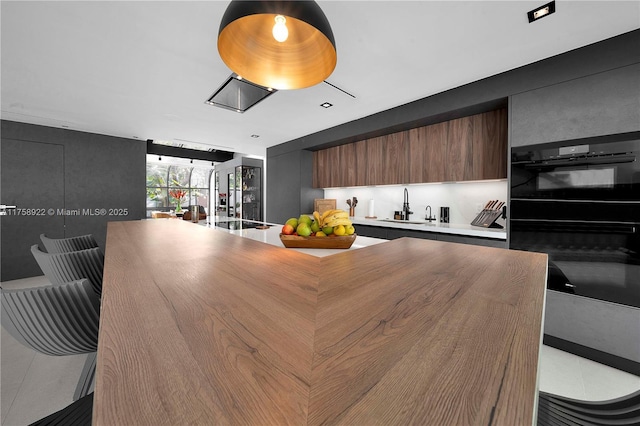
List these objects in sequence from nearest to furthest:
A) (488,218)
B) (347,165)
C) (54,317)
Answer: (54,317) < (488,218) < (347,165)

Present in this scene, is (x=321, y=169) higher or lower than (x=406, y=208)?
higher

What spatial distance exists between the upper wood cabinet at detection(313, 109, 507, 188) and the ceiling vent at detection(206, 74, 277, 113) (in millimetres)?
1848

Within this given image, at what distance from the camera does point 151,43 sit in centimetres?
191

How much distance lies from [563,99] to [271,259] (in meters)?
2.63

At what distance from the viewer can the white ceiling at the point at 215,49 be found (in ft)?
5.21

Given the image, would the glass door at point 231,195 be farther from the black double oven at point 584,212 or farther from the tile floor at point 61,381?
the black double oven at point 584,212

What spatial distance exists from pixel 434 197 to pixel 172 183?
9.04m

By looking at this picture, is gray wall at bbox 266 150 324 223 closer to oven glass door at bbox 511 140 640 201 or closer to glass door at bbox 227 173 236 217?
glass door at bbox 227 173 236 217

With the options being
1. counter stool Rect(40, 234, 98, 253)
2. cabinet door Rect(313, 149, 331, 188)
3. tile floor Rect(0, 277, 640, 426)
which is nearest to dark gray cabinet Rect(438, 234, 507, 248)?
tile floor Rect(0, 277, 640, 426)

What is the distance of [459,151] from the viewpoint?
9.55ft

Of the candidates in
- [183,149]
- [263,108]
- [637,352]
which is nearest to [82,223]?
[183,149]

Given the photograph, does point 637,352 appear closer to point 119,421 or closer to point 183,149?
point 119,421

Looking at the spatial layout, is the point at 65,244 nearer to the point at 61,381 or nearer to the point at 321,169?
the point at 61,381

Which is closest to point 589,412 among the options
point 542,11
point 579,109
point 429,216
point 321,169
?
point 542,11
